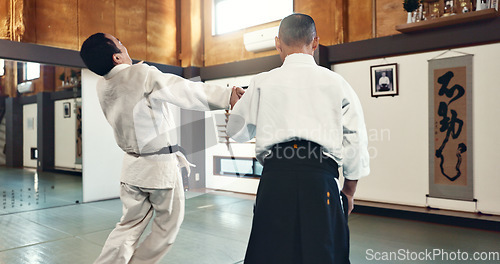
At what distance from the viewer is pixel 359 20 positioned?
4660 mm

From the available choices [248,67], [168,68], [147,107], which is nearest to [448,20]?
[248,67]

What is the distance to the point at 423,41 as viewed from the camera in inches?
157

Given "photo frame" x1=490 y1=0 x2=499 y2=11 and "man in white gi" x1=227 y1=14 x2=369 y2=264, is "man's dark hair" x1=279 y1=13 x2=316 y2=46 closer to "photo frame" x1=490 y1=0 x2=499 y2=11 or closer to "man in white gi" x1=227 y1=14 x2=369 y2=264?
"man in white gi" x1=227 y1=14 x2=369 y2=264

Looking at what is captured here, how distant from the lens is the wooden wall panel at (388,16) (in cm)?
432

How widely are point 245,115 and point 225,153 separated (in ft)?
15.3

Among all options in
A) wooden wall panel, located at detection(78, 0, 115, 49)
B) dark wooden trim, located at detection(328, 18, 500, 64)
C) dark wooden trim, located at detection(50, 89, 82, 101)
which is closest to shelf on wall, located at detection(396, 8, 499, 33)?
dark wooden trim, located at detection(328, 18, 500, 64)

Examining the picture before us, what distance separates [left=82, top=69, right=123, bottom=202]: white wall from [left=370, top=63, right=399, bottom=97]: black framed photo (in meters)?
3.81

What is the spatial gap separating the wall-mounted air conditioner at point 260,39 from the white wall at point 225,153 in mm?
461

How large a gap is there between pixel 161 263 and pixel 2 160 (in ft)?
11.5

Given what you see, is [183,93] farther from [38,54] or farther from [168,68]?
[168,68]

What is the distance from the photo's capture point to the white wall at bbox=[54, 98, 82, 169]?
5.49 m

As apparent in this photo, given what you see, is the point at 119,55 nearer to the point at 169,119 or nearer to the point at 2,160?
the point at 169,119

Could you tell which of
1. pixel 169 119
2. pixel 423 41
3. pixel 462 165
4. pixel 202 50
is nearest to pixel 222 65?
pixel 202 50

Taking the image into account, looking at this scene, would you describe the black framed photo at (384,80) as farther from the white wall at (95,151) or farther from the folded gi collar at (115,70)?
the white wall at (95,151)
